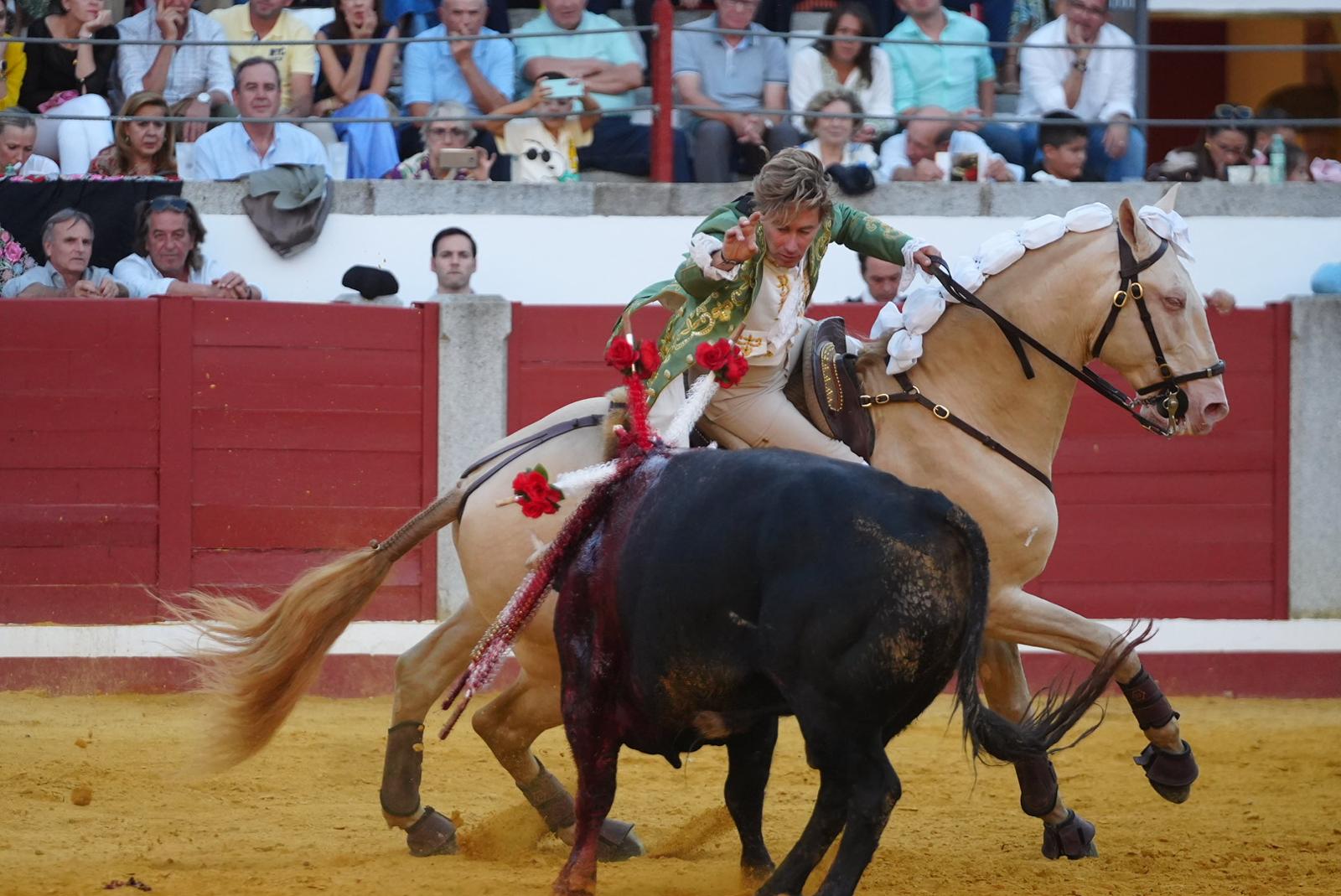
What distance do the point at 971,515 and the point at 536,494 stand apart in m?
1.33

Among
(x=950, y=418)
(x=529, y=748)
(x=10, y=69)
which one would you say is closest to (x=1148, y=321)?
(x=950, y=418)

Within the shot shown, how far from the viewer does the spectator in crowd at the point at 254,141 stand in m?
8.16

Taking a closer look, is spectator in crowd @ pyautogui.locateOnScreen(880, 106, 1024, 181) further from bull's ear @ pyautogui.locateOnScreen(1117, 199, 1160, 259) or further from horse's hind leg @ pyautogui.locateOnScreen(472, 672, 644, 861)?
horse's hind leg @ pyautogui.locateOnScreen(472, 672, 644, 861)

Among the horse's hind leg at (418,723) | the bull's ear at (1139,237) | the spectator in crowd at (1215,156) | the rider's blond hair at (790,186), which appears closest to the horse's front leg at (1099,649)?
the bull's ear at (1139,237)

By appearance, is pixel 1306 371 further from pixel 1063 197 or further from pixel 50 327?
pixel 50 327

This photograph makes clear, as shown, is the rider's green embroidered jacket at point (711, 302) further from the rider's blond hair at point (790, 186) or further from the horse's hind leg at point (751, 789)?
Result: the horse's hind leg at point (751, 789)

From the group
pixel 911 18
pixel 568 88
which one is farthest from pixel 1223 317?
pixel 568 88

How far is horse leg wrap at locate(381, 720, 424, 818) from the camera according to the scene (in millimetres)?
4801

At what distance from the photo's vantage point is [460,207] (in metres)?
8.05

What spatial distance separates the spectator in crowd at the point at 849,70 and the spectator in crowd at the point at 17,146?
364 cm

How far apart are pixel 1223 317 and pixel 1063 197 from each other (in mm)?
1010

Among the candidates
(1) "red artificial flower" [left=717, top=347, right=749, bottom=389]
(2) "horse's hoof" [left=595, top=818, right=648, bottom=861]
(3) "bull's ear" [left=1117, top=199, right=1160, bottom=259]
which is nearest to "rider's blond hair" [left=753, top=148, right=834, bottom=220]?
(1) "red artificial flower" [left=717, top=347, right=749, bottom=389]

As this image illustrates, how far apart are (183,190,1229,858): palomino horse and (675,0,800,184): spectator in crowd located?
12.7ft

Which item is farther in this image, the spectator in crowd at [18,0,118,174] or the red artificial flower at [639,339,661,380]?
the spectator in crowd at [18,0,118,174]
